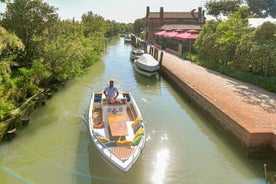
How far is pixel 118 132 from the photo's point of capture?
9828 millimetres

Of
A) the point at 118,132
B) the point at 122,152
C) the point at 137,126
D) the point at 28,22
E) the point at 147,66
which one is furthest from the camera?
the point at 147,66

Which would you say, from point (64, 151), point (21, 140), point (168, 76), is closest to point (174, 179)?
point (64, 151)

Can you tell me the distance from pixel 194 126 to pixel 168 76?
1178 centimetres

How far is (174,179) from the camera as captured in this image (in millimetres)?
8859

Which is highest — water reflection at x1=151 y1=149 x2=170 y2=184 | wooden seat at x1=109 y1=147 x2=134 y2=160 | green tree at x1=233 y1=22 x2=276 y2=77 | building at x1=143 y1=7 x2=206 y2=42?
building at x1=143 y1=7 x2=206 y2=42

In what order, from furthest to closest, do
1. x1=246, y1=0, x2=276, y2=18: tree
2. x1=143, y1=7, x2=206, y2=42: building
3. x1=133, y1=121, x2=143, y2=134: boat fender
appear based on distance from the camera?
x1=143, y1=7, x2=206, y2=42: building
x1=246, y1=0, x2=276, y2=18: tree
x1=133, y1=121, x2=143, y2=134: boat fender

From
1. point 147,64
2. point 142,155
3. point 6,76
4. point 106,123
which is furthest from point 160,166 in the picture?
point 147,64

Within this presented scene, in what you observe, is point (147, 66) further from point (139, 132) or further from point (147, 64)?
point (139, 132)

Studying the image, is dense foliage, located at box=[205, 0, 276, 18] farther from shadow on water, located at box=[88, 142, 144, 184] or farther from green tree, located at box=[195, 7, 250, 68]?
shadow on water, located at box=[88, 142, 144, 184]

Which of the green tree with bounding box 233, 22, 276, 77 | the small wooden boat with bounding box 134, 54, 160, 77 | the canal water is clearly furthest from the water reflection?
the small wooden boat with bounding box 134, 54, 160, 77

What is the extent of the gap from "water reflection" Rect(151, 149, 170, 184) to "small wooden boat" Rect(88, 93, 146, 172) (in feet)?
3.81

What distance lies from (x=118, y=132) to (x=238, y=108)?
6.78 metres

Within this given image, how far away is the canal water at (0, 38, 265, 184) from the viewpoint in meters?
8.94

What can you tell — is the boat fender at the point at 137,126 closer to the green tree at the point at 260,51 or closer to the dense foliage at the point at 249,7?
the green tree at the point at 260,51
